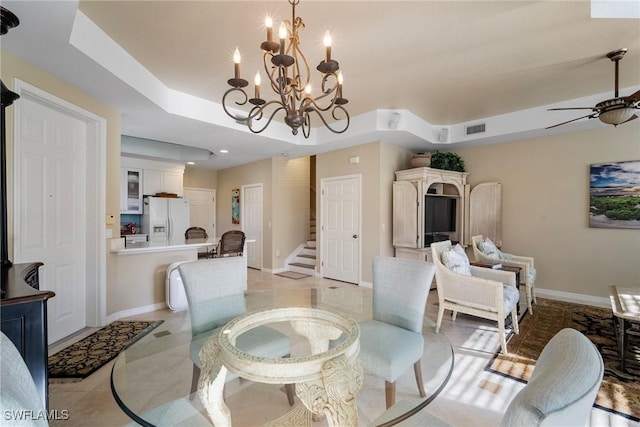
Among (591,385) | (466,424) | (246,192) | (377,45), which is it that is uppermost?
(377,45)

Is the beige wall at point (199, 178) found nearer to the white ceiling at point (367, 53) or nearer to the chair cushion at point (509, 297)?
the white ceiling at point (367, 53)

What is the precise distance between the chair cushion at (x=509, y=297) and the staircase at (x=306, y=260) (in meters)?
3.57

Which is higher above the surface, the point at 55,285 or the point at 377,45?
the point at 377,45

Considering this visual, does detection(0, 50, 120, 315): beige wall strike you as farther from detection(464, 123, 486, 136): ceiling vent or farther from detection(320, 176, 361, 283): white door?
detection(464, 123, 486, 136): ceiling vent

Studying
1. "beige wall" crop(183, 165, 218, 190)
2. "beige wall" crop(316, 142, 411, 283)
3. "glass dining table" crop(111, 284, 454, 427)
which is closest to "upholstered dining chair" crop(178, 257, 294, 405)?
"glass dining table" crop(111, 284, 454, 427)

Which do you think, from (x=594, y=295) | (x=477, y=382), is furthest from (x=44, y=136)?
(x=594, y=295)

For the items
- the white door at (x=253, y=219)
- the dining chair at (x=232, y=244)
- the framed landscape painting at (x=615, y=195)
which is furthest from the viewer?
the white door at (x=253, y=219)

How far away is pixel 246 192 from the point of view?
6.93 meters

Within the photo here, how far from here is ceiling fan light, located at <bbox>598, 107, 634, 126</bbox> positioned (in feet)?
9.00

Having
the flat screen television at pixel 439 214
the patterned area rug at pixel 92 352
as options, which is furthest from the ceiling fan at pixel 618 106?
the patterned area rug at pixel 92 352

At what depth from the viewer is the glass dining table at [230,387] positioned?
1.20 m

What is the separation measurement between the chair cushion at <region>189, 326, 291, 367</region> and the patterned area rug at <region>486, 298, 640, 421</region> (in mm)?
1784

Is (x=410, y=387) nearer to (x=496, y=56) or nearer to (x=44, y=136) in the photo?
(x=496, y=56)

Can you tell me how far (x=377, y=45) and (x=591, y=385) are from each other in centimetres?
272
